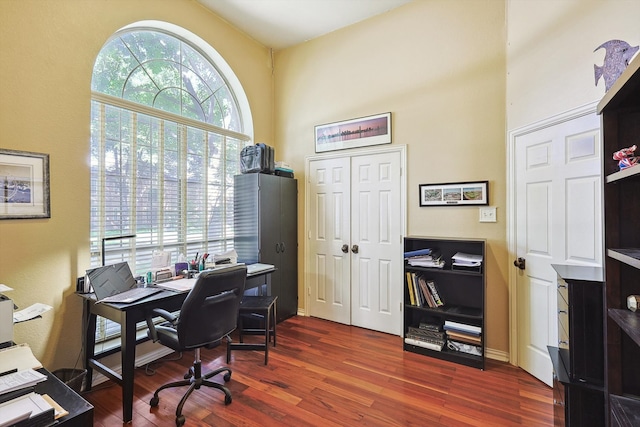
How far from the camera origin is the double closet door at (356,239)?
10.6ft

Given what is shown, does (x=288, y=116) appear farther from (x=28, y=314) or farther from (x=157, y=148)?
(x=28, y=314)

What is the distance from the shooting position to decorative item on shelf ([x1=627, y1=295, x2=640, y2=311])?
43.2 inches

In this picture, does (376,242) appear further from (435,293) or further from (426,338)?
(426,338)

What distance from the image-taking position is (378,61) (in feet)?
10.9

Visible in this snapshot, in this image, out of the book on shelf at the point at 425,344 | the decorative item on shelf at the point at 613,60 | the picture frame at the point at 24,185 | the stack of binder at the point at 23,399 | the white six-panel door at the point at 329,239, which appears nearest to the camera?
the stack of binder at the point at 23,399

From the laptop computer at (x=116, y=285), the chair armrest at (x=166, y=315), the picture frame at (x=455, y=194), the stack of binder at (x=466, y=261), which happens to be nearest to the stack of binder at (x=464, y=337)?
the stack of binder at (x=466, y=261)

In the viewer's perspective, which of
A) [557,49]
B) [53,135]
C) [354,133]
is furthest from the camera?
[354,133]

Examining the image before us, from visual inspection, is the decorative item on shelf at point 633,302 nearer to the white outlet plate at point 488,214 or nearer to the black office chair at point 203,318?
the white outlet plate at point 488,214

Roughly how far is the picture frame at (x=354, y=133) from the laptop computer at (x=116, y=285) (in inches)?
95.4

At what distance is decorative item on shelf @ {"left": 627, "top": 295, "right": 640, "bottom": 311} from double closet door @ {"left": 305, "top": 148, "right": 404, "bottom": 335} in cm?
207

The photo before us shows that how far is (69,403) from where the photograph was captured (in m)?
1.13

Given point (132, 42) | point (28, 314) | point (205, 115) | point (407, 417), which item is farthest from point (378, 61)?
point (28, 314)

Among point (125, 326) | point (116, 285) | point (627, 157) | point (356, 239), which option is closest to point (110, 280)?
point (116, 285)

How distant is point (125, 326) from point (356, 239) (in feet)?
7.68
